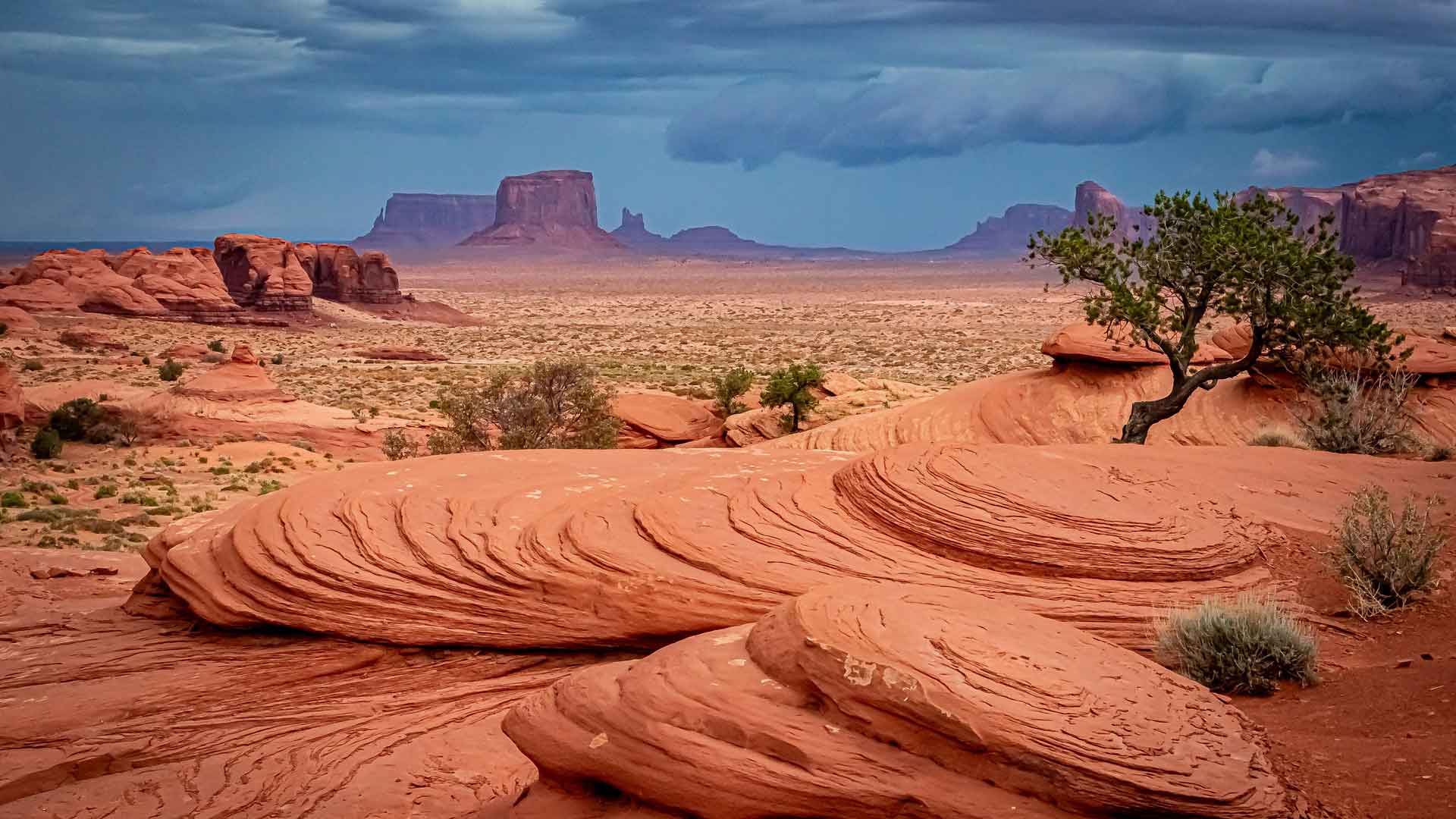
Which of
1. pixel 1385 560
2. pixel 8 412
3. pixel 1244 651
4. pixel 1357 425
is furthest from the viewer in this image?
pixel 8 412

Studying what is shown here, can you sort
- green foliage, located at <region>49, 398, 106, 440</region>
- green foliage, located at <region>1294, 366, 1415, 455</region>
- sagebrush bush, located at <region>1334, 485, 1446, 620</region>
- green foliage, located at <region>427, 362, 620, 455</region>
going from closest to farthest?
sagebrush bush, located at <region>1334, 485, 1446, 620</region>
green foliage, located at <region>1294, 366, 1415, 455</region>
green foliage, located at <region>427, 362, 620, 455</region>
green foliage, located at <region>49, 398, 106, 440</region>

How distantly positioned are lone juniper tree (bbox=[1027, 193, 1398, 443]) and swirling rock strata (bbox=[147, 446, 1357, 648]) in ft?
19.7

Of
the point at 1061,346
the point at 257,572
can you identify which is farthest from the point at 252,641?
the point at 1061,346

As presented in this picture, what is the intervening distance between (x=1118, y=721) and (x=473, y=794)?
4726 mm

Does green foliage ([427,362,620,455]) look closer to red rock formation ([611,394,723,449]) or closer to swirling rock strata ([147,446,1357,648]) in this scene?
red rock formation ([611,394,723,449])

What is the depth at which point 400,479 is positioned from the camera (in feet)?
44.1

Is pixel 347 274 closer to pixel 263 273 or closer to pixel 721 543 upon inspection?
pixel 263 273

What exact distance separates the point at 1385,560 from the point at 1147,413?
10052 millimetres

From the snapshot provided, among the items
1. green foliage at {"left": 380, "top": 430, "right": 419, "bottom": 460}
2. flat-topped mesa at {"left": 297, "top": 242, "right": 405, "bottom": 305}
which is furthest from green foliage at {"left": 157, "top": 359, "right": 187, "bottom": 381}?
flat-topped mesa at {"left": 297, "top": 242, "right": 405, "bottom": 305}

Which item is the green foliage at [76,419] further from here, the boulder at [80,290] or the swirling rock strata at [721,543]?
the boulder at [80,290]

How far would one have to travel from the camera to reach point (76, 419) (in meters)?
30.4

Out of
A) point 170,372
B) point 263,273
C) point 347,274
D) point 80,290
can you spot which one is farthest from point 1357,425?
point 347,274

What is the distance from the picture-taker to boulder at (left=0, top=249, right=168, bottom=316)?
6581 cm

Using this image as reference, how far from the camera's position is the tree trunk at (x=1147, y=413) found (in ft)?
63.8
